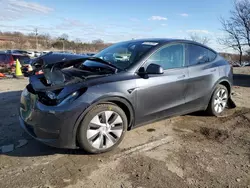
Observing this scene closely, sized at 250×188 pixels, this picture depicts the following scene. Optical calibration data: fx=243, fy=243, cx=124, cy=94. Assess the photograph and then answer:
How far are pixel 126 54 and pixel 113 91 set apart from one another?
3.42 ft

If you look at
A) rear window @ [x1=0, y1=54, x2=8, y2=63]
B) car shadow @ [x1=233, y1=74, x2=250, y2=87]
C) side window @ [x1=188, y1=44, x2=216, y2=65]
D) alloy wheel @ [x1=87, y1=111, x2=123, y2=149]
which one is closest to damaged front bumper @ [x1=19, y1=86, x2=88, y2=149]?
alloy wheel @ [x1=87, y1=111, x2=123, y2=149]

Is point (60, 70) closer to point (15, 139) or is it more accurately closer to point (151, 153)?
point (15, 139)

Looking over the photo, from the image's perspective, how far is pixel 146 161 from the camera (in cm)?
325

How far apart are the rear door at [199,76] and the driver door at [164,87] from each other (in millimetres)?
167

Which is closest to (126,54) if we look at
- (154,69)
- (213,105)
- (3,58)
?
(154,69)

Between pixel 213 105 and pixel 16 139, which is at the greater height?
pixel 213 105

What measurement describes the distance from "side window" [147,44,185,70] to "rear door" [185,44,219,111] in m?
0.21

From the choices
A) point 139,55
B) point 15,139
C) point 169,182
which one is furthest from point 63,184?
point 139,55

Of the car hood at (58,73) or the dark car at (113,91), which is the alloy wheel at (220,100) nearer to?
the dark car at (113,91)

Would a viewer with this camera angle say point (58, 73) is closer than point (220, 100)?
Yes

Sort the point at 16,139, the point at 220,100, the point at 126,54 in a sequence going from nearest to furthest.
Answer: the point at 16,139
the point at 126,54
the point at 220,100

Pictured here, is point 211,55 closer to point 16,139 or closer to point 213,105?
point 213,105

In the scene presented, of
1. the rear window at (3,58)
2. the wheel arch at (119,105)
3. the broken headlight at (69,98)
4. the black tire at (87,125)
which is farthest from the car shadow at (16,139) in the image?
the rear window at (3,58)

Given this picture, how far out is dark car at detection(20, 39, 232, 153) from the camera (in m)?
3.14
